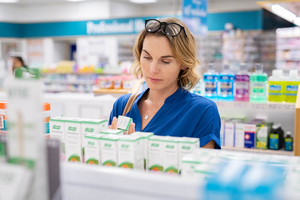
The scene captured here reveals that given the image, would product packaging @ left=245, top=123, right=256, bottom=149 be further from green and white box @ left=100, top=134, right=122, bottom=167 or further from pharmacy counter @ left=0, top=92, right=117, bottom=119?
green and white box @ left=100, top=134, right=122, bottom=167

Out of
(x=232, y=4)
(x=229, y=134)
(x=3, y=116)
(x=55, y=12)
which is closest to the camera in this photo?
(x=3, y=116)

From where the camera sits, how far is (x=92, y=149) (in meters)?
1.23

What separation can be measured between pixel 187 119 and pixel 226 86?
1.91 metres

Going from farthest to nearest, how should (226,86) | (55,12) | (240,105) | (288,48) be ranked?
(55,12) → (288,48) → (226,86) → (240,105)

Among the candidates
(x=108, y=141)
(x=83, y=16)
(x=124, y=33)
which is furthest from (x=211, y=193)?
(x=83, y=16)

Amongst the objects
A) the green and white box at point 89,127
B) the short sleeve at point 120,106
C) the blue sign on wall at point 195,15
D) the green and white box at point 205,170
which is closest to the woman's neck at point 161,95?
the short sleeve at point 120,106

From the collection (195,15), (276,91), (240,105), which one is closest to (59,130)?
(240,105)

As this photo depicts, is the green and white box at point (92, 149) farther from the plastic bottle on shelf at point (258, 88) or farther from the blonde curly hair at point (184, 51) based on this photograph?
the plastic bottle on shelf at point (258, 88)

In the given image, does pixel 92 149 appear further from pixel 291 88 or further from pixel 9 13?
pixel 9 13

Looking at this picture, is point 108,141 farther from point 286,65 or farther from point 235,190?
point 286,65

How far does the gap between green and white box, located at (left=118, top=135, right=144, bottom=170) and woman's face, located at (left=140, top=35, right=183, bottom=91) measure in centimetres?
71

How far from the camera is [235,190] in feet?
2.65

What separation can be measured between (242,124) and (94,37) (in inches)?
370

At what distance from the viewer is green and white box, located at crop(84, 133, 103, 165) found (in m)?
1.22
